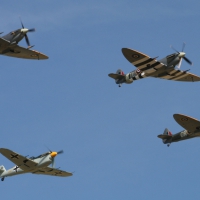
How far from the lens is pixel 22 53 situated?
7175 centimetres

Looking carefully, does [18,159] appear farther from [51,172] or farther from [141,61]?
[141,61]

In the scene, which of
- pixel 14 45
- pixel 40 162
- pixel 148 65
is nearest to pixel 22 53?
pixel 14 45

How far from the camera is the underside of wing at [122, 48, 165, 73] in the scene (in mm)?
69719

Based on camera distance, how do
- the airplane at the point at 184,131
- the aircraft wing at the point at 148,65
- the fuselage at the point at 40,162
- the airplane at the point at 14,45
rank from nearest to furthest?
1. the airplane at the point at 14,45
2. the airplane at the point at 184,131
3. the aircraft wing at the point at 148,65
4. the fuselage at the point at 40,162

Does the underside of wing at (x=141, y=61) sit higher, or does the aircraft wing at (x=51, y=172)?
the underside of wing at (x=141, y=61)

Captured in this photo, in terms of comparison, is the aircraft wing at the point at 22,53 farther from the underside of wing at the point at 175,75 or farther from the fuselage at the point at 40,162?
the underside of wing at the point at 175,75

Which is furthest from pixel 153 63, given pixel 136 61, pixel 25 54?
pixel 25 54

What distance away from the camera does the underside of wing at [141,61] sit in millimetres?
69719

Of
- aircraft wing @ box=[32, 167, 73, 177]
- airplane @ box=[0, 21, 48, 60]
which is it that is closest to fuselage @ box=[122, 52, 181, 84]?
airplane @ box=[0, 21, 48, 60]

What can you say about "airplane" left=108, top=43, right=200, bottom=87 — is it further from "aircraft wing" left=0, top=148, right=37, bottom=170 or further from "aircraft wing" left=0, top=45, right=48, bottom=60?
"aircraft wing" left=0, top=148, right=37, bottom=170

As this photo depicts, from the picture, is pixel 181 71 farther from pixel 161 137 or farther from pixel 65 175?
pixel 65 175

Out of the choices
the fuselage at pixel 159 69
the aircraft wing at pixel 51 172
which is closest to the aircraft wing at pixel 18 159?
the aircraft wing at pixel 51 172

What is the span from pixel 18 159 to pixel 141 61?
16.2 meters

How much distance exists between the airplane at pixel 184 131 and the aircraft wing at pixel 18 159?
49.6ft
